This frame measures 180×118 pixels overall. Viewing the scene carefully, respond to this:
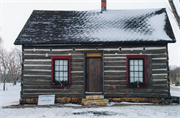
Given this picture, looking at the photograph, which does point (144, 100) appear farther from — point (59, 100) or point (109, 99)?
point (59, 100)

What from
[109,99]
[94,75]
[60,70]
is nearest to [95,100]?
[109,99]

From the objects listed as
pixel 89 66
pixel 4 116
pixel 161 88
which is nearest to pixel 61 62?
pixel 89 66

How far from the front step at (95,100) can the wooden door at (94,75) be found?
2.38 feet

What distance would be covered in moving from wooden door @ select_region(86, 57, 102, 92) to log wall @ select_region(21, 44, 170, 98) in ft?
1.22

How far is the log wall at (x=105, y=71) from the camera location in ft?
41.6

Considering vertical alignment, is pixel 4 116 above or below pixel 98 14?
below

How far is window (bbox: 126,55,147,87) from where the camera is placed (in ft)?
41.9

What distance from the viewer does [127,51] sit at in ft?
42.4

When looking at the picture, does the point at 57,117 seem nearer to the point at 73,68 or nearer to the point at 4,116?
the point at 4,116

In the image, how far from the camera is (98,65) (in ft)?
43.3

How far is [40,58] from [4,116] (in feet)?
15.9

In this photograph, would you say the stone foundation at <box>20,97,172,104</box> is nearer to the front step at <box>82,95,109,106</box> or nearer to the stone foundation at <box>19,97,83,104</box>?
the stone foundation at <box>19,97,83,104</box>

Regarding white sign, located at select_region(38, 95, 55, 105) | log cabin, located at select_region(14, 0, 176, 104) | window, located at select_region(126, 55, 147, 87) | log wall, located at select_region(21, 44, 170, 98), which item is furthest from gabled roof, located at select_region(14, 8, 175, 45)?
white sign, located at select_region(38, 95, 55, 105)

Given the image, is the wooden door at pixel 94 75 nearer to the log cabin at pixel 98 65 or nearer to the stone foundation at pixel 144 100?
the log cabin at pixel 98 65
